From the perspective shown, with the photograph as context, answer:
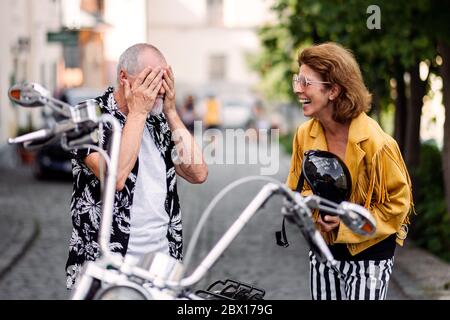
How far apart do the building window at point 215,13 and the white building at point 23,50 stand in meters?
28.6

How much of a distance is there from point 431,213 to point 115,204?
8416 millimetres

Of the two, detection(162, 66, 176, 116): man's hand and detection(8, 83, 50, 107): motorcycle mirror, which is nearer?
detection(8, 83, 50, 107): motorcycle mirror

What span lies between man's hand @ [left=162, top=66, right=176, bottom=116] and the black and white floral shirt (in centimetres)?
16

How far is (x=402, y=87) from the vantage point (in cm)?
1276

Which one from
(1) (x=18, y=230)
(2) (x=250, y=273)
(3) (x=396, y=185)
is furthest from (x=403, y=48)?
(3) (x=396, y=185)

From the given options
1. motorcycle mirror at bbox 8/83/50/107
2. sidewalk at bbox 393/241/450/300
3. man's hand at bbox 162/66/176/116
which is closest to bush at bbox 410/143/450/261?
sidewalk at bbox 393/241/450/300

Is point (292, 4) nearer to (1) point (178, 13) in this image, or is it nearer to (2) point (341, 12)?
(2) point (341, 12)

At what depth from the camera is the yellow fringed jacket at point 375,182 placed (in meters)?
3.68

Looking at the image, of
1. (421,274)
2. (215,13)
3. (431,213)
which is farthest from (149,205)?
(215,13)

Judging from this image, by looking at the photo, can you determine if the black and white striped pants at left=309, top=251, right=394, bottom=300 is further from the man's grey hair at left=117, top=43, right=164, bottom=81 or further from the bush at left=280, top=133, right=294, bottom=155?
the bush at left=280, top=133, right=294, bottom=155

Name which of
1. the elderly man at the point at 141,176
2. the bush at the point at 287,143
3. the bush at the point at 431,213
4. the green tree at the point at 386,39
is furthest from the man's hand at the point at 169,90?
the bush at the point at 287,143

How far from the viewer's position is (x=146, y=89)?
352 cm

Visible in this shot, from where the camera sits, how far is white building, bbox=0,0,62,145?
86.5 ft

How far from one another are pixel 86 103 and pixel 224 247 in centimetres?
54
